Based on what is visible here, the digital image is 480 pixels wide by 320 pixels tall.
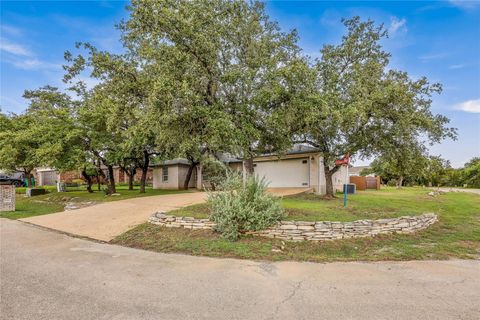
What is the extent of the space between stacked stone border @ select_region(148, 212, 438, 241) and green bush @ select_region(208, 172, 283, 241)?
1.05ft

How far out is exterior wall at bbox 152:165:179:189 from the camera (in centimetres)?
2530

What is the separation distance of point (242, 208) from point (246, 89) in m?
6.61

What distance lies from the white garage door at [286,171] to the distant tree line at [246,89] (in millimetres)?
4121

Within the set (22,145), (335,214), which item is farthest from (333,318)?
(22,145)

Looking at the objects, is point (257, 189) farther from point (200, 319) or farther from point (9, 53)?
point (9, 53)

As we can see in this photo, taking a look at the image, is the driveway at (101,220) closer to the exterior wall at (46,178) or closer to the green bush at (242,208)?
the green bush at (242,208)

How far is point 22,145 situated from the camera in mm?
17891

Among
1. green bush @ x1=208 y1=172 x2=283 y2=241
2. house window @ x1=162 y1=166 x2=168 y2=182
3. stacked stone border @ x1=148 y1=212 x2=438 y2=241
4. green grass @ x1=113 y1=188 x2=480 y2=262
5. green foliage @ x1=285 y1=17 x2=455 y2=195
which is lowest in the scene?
green grass @ x1=113 y1=188 x2=480 y2=262

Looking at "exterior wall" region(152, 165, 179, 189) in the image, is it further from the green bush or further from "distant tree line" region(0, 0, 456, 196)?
the green bush

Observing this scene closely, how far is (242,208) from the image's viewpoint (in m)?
7.85

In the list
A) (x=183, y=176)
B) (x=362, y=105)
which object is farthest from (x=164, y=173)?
(x=362, y=105)

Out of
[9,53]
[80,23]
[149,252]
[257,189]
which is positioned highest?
[80,23]

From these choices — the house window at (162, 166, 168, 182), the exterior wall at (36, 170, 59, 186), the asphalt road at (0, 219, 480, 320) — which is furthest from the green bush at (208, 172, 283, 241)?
the exterior wall at (36, 170, 59, 186)

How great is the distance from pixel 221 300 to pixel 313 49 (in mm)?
13778
